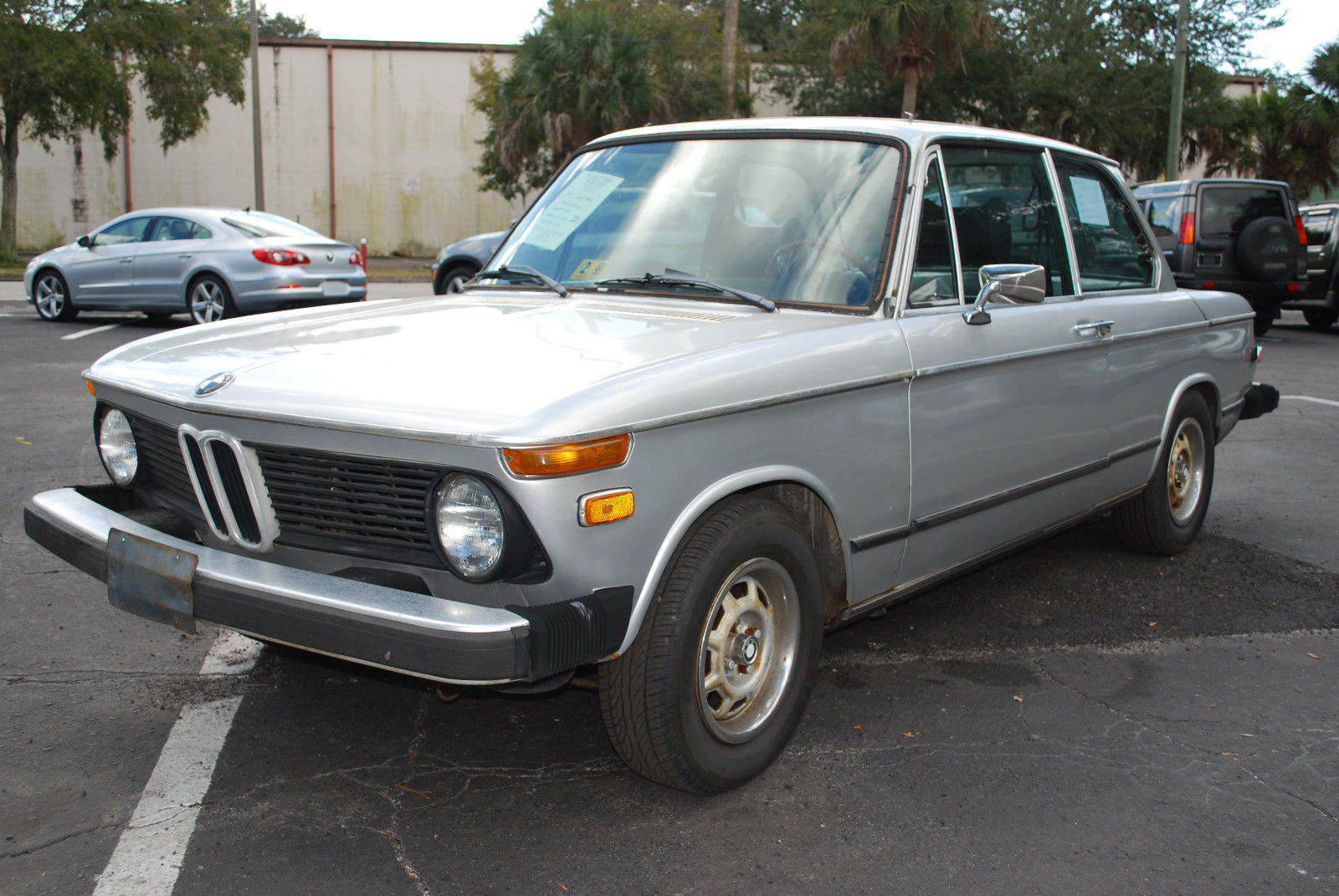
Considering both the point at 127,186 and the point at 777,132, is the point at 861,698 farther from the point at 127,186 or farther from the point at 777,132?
the point at 127,186

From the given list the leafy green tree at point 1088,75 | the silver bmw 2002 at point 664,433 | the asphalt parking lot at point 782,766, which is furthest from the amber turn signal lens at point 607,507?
the leafy green tree at point 1088,75

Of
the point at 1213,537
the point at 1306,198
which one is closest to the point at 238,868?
the point at 1213,537

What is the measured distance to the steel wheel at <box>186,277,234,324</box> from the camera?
13.9 meters

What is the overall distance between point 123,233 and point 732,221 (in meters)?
12.9

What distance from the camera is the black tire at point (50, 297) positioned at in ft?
48.5

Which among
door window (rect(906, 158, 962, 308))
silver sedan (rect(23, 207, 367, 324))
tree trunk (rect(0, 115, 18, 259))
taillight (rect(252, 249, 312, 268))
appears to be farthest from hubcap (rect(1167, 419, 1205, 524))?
tree trunk (rect(0, 115, 18, 259))

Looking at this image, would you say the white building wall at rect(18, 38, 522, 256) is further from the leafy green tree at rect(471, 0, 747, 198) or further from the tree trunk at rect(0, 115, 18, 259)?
the tree trunk at rect(0, 115, 18, 259)

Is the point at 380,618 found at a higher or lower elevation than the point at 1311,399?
higher

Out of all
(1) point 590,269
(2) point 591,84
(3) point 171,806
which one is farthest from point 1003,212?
(2) point 591,84

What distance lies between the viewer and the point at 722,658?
3.09 m

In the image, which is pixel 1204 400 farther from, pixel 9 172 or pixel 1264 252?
pixel 9 172

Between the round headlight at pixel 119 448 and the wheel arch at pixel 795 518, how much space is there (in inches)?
65.6

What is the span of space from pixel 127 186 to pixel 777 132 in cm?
3621

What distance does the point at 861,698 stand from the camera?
3812 millimetres
